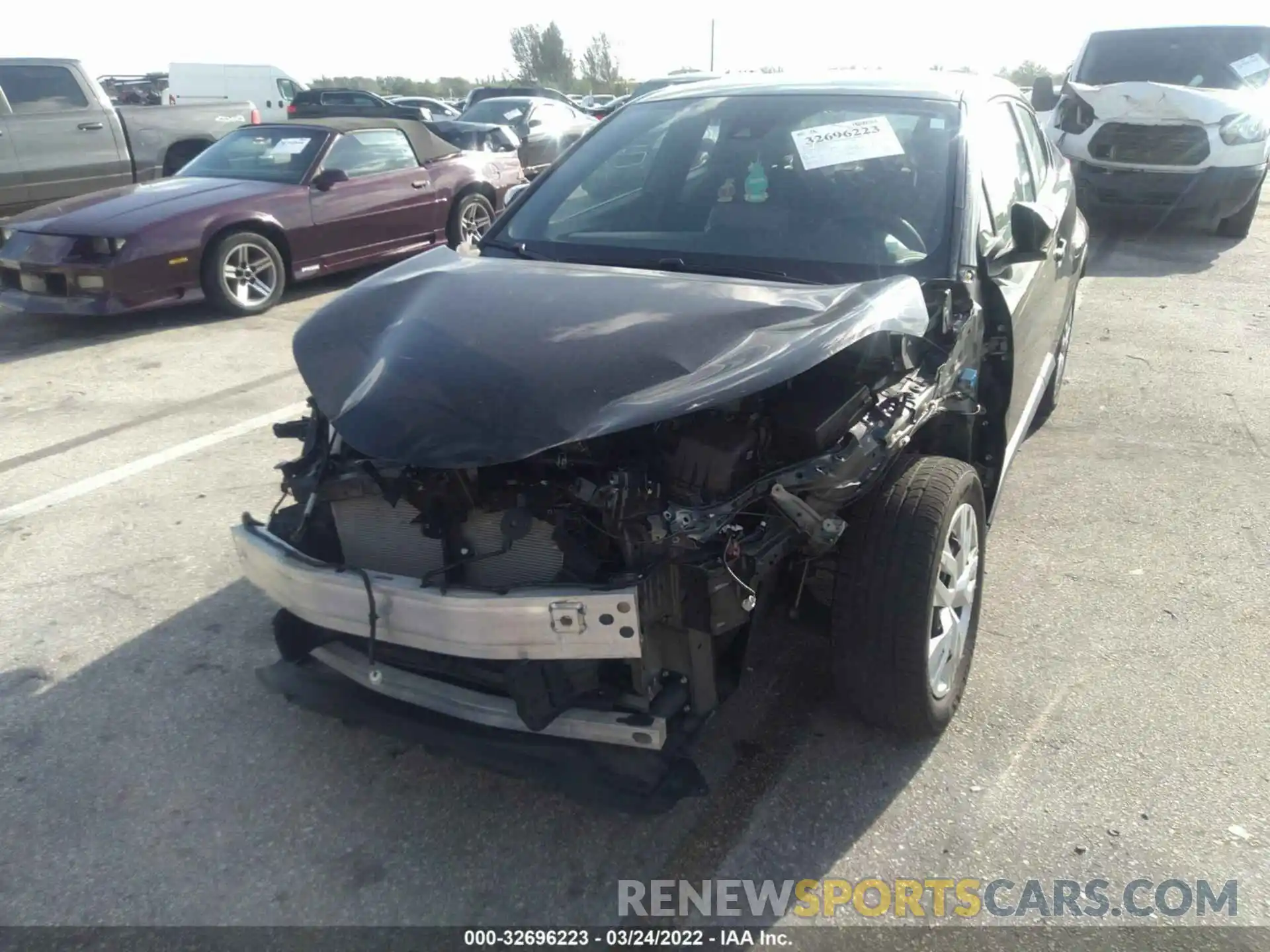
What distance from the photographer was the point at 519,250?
3688 millimetres

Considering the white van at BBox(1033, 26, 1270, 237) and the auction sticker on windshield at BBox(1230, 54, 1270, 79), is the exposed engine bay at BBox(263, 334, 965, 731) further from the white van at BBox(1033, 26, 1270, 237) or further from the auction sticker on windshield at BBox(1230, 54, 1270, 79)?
the auction sticker on windshield at BBox(1230, 54, 1270, 79)

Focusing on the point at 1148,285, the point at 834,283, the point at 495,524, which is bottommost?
the point at 1148,285

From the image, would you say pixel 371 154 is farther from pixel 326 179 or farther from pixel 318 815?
pixel 318 815

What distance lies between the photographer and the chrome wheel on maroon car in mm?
7848

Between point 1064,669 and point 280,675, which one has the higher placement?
point 280,675

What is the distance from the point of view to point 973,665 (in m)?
3.35

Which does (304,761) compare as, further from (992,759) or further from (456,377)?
(992,759)


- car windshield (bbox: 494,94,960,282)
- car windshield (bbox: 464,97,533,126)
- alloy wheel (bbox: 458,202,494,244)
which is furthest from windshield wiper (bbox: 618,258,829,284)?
car windshield (bbox: 464,97,533,126)

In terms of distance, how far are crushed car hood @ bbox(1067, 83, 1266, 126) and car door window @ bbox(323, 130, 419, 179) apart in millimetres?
6839

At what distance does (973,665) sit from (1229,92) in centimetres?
940

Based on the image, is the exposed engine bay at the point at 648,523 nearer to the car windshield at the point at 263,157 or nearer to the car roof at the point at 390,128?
the car windshield at the point at 263,157

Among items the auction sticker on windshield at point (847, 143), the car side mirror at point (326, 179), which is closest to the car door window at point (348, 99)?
the car side mirror at point (326, 179)

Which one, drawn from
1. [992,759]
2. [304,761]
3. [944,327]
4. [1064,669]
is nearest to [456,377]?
[304,761]

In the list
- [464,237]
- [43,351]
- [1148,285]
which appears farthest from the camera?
[464,237]
